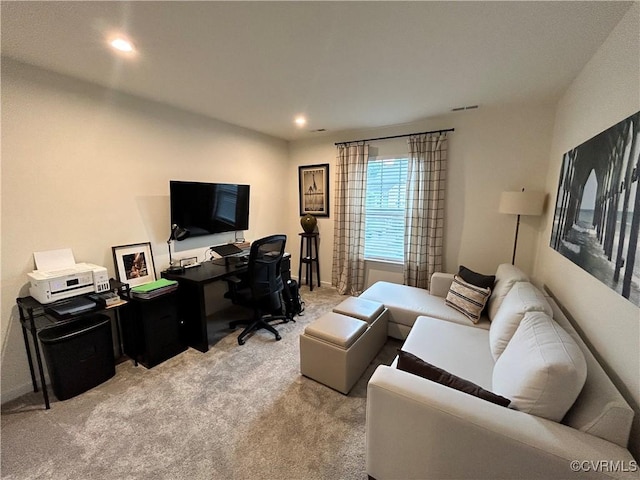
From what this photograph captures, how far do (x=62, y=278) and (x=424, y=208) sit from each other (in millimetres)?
3691

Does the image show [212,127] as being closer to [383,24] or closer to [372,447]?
[383,24]

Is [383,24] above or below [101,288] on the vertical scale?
above

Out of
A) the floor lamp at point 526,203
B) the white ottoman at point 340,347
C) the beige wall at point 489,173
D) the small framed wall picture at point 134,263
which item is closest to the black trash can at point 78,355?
the small framed wall picture at point 134,263

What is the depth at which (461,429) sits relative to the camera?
1103mm

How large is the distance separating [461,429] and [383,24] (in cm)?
208

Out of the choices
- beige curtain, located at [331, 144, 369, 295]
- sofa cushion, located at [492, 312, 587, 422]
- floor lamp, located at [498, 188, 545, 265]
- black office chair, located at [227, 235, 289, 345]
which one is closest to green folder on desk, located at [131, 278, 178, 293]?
black office chair, located at [227, 235, 289, 345]

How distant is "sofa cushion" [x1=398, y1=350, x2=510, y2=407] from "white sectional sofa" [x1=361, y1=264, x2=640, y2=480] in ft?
0.14

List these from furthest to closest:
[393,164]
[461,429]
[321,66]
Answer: [393,164]
[321,66]
[461,429]

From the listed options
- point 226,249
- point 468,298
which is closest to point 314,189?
point 226,249

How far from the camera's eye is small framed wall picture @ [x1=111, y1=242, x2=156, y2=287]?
250cm

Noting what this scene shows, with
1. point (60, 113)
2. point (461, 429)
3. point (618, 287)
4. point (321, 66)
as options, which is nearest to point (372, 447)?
point (461, 429)

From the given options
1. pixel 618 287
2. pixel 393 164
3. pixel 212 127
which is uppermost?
pixel 212 127

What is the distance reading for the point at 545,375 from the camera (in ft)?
3.53

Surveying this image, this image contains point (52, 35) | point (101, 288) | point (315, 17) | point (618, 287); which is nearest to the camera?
point (618, 287)
